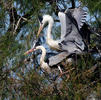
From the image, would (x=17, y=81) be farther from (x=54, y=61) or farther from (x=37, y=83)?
(x=54, y=61)

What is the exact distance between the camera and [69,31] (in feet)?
12.7

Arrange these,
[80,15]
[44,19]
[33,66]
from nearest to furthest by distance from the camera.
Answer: [33,66]
[80,15]
[44,19]

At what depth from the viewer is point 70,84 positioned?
2.62 meters

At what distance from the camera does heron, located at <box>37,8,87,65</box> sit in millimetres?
3718

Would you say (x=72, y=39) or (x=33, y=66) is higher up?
(x=33, y=66)

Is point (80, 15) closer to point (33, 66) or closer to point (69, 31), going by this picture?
point (69, 31)

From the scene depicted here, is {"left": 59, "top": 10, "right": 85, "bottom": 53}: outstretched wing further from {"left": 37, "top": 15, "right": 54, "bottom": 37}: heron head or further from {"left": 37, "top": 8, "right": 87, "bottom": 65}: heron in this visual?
{"left": 37, "top": 15, "right": 54, "bottom": 37}: heron head

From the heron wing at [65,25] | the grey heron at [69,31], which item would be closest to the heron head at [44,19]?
the grey heron at [69,31]

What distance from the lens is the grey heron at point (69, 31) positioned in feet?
12.2

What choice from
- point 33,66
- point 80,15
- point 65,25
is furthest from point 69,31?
point 33,66

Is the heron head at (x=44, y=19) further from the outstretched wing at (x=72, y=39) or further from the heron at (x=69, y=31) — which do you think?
the outstretched wing at (x=72, y=39)

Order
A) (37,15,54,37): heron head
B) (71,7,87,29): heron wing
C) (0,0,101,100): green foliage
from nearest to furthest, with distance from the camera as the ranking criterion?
(0,0,101,100): green foliage → (71,7,87,29): heron wing → (37,15,54,37): heron head

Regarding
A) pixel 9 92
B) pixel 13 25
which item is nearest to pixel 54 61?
pixel 13 25

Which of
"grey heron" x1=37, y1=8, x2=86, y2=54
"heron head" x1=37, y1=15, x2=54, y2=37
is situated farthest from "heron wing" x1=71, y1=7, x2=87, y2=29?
"heron head" x1=37, y1=15, x2=54, y2=37
